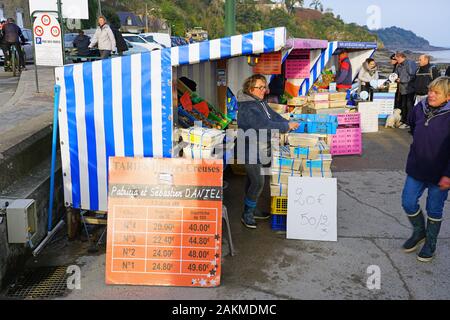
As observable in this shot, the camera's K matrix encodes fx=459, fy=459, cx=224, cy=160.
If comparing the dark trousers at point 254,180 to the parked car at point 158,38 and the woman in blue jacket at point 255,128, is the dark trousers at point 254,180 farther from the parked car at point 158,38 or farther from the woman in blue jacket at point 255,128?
the parked car at point 158,38

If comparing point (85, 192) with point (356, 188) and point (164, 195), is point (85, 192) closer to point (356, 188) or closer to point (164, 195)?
point (164, 195)

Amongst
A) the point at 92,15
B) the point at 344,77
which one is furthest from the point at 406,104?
the point at 92,15

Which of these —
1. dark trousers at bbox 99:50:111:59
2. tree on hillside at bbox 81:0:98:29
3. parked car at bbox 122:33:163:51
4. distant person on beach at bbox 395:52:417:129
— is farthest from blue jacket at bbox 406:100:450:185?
tree on hillside at bbox 81:0:98:29

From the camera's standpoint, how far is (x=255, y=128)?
15.8 feet

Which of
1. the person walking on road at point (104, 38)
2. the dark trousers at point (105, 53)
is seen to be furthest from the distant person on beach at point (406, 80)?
the dark trousers at point (105, 53)

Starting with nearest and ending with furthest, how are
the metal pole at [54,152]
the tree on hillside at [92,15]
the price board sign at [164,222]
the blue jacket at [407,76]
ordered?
the price board sign at [164,222] → the metal pole at [54,152] → the blue jacket at [407,76] → the tree on hillside at [92,15]

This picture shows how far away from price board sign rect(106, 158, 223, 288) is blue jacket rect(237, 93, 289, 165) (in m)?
1.00

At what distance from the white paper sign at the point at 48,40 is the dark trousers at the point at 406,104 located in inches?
308

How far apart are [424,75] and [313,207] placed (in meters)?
7.06

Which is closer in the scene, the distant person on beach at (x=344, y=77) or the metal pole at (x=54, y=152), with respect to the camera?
the metal pole at (x=54, y=152)

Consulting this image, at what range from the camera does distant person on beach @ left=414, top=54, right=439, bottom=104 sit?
1030 centimetres

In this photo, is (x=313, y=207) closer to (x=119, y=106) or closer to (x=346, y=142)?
(x=119, y=106)

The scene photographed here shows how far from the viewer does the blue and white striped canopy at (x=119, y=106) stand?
4.11 m
